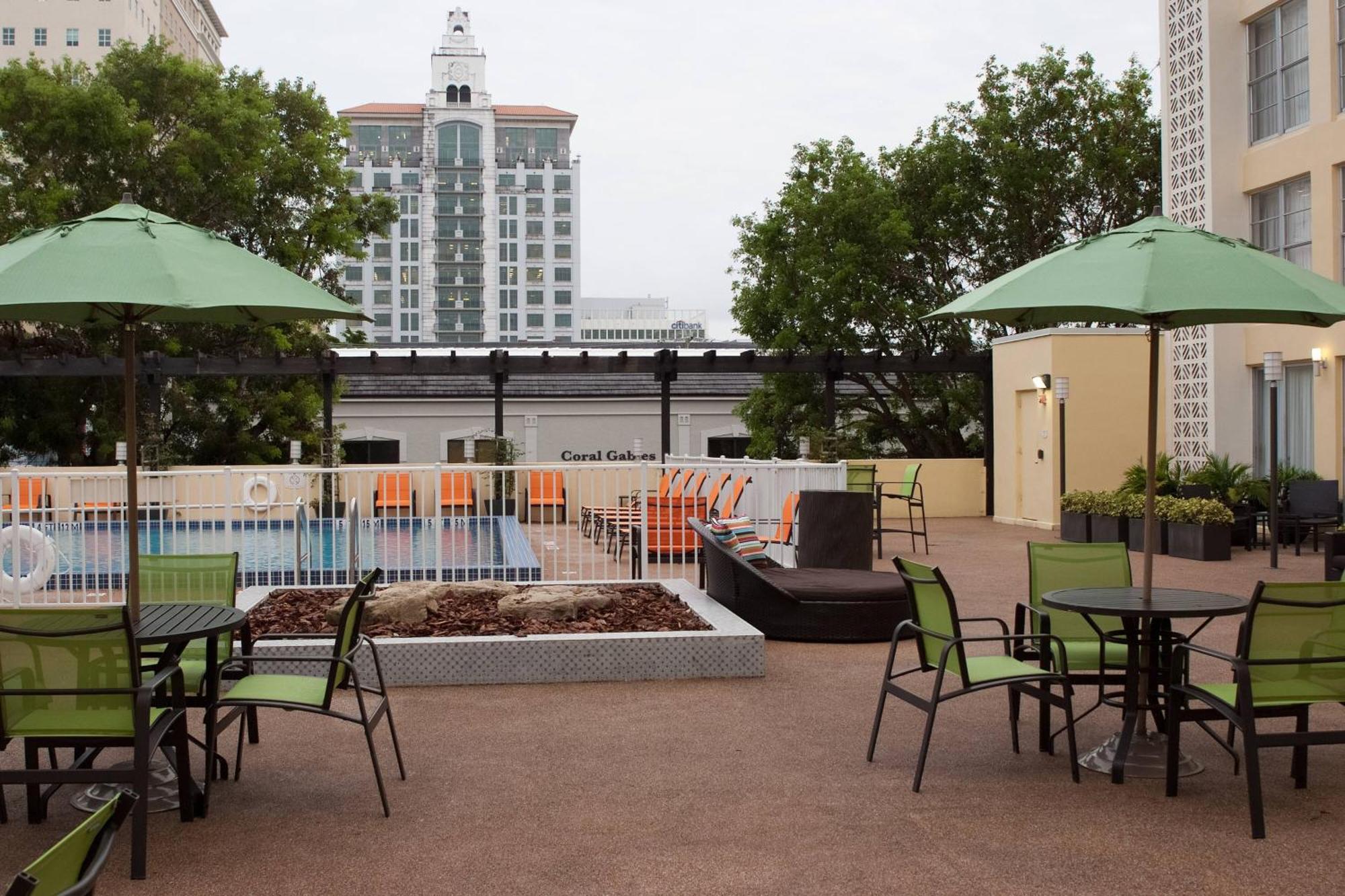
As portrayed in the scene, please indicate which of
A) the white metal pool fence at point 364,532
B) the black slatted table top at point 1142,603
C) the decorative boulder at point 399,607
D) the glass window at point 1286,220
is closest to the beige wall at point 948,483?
the white metal pool fence at point 364,532

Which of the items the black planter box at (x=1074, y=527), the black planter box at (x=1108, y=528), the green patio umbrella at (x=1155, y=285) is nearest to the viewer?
the green patio umbrella at (x=1155, y=285)

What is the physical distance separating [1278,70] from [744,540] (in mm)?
12638

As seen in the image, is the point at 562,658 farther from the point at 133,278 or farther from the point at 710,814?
the point at 133,278

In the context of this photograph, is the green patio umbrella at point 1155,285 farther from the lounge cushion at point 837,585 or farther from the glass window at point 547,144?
the glass window at point 547,144

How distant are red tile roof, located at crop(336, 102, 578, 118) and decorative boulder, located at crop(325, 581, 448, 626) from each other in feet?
357

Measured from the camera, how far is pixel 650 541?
13023 mm

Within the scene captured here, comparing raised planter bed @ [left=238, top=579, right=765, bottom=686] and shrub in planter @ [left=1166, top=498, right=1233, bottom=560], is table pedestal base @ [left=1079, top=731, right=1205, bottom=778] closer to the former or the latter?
raised planter bed @ [left=238, top=579, right=765, bottom=686]

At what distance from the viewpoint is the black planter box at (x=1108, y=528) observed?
51.9 feet

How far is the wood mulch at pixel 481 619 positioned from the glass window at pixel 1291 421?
36.6ft

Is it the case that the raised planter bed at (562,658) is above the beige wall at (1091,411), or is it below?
below

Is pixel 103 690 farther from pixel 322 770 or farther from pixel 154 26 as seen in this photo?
pixel 154 26

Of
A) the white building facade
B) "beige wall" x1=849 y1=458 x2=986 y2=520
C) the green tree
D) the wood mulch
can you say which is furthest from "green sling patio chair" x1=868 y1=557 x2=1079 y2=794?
the white building facade

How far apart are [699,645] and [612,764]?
191 cm

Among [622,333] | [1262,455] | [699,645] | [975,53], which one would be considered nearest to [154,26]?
[622,333]
